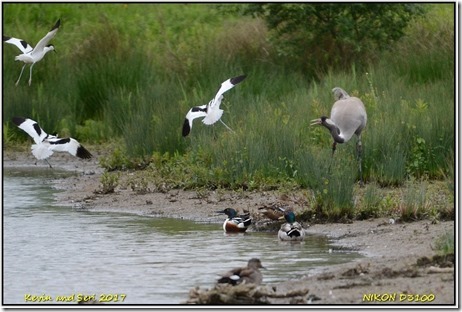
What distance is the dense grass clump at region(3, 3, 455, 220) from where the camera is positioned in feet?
41.5

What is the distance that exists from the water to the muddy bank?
306 mm

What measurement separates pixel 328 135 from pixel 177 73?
18.7 feet

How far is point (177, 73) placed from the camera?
1892cm

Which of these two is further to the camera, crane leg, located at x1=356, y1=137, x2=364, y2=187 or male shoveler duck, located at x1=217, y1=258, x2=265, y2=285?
crane leg, located at x1=356, y1=137, x2=364, y2=187

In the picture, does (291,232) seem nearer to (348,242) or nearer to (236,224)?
(348,242)

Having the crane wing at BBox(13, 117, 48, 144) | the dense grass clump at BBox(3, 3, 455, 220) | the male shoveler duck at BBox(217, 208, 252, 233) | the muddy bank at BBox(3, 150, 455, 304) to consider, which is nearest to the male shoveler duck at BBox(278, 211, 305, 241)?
the muddy bank at BBox(3, 150, 455, 304)

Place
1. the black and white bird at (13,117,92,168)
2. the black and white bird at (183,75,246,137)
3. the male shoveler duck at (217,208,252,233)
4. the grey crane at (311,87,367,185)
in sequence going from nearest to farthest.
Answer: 1. the male shoveler duck at (217,208,252,233)
2. the grey crane at (311,87,367,185)
3. the black and white bird at (183,75,246,137)
4. the black and white bird at (13,117,92,168)

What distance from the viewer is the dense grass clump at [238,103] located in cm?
1266

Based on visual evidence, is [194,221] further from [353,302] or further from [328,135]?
[353,302]

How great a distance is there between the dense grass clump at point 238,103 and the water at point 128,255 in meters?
1.22

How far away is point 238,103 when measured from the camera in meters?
15.4

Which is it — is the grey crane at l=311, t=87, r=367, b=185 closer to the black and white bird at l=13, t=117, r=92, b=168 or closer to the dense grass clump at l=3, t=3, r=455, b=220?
the dense grass clump at l=3, t=3, r=455, b=220

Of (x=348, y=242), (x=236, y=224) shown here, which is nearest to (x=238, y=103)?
(x=236, y=224)

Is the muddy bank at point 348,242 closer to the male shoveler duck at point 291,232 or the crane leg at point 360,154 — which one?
the male shoveler duck at point 291,232
